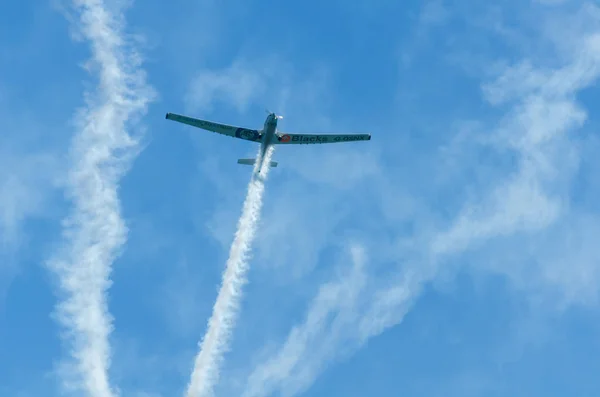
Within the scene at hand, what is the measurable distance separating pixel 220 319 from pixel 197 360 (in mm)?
5781

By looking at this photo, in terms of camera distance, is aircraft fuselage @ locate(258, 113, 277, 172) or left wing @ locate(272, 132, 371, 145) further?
left wing @ locate(272, 132, 371, 145)

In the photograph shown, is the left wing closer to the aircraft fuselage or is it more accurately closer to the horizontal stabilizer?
the aircraft fuselage

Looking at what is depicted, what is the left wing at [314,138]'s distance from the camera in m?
119

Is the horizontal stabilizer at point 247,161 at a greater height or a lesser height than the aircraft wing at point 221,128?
lesser

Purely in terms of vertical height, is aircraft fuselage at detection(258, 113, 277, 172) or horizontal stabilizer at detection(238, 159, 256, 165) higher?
aircraft fuselage at detection(258, 113, 277, 172)

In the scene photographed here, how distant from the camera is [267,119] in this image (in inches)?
4552

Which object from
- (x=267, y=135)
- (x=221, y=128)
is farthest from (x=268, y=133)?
(x=221, y=128)

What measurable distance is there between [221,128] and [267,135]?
26.0ft

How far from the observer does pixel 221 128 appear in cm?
12081

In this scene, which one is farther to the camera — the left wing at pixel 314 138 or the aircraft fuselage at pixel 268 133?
the left wing at pixel 314 138

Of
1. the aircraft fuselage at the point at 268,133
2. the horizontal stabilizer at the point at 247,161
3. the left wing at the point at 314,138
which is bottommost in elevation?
the horizontal stabilizer at the point at 247,161

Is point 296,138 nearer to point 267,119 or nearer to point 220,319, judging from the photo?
point 267,119

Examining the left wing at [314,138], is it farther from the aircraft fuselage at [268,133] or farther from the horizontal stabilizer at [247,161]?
the horizontal stabilizer at [247,161]

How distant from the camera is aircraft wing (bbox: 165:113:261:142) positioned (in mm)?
117938
